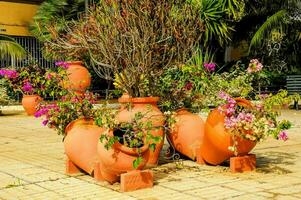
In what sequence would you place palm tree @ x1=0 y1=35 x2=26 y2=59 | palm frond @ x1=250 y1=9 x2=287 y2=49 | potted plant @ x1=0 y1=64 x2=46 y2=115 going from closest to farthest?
1. potted plant @ x1=0 y1=64 x2=46 y2=115
2. palm frond @ x1=250 y1=9 x2=287 y2=49
3. palm tree @ x1=0 y1=35 x2=26 y2=59

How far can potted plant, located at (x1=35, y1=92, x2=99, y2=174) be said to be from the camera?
605 cm

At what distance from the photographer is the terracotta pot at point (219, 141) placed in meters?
6.16

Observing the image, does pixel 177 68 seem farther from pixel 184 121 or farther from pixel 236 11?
pixel 236 11

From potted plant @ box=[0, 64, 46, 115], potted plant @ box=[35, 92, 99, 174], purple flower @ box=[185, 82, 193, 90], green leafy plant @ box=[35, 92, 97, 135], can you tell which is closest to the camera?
potted plant @ box=[35, 92, 99, 174]

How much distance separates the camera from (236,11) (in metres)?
17.5

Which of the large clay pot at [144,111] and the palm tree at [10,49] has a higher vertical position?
the palm tree at [10,49]

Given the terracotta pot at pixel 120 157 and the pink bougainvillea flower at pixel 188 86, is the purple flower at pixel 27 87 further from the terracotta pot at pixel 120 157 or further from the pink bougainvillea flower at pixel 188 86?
the terracotta pot at pixel 120 157

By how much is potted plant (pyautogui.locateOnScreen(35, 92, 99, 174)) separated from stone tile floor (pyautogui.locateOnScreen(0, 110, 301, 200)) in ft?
0.72

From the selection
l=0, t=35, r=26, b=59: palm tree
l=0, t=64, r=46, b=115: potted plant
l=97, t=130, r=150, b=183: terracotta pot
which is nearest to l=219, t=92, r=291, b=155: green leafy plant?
l=97, t=130, r=150, b=183: terracotta pot

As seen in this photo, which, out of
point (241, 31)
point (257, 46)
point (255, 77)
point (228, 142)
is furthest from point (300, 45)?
point (228, 142)

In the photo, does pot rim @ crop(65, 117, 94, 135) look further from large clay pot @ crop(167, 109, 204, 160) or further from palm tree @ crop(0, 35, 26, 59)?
palm tree @ crop(0, 35, 26, 59)

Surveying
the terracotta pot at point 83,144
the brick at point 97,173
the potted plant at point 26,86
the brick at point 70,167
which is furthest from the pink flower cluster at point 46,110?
the potted plant at point 26,86

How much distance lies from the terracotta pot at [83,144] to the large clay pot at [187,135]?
1152mm

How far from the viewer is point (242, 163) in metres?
6.25
